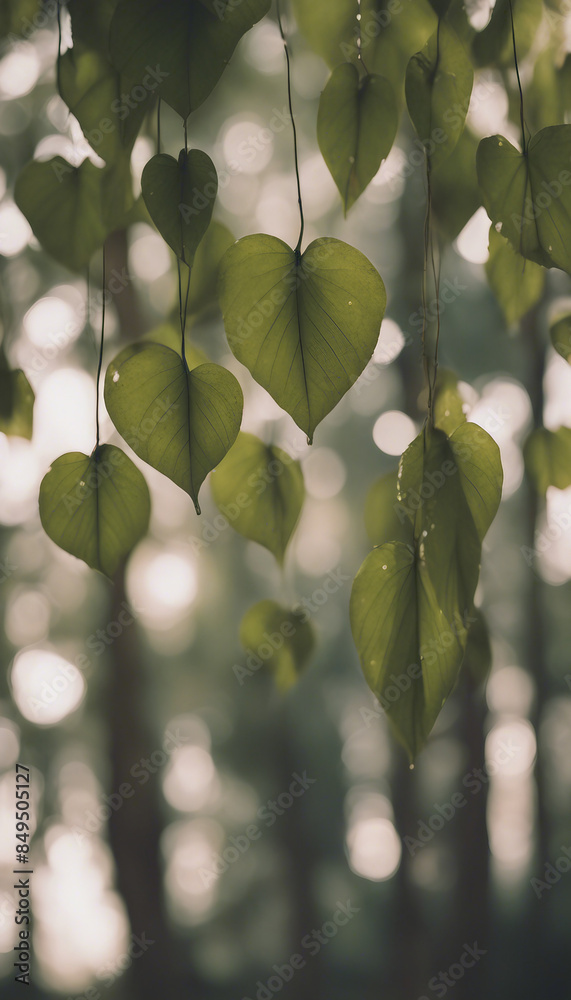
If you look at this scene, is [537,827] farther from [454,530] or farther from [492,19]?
[492,19]

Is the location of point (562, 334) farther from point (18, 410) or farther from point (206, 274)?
point (18, 410)

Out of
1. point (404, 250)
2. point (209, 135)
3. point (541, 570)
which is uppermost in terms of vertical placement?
point (209, 135)

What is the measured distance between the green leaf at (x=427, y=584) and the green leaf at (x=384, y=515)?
0.19 m

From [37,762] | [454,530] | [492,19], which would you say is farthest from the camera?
[37,762]

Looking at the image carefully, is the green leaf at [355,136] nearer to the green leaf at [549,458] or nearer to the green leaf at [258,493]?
the green leaf at [258,493]

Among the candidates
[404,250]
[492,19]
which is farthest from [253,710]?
[492,19]

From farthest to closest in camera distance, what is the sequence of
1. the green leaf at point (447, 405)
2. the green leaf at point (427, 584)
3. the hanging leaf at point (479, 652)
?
1. the hanging leaf at point (479, 652)
2. the green leaf at point (447, 405)
3. the green leaf at point (427, 584)

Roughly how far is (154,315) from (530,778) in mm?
886

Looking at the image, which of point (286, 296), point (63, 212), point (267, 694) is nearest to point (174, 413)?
point (286, 296)

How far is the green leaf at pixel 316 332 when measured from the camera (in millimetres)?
269

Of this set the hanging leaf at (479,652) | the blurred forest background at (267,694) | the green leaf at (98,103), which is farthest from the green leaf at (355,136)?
the blurred forest background at (267,694)

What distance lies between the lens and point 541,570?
92 centimetres

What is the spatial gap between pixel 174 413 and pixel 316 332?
0.07m

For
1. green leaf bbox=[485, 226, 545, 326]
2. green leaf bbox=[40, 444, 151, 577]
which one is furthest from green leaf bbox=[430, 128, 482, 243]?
green leaf bbox=[40, 444, 151, 577]
